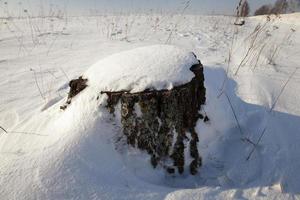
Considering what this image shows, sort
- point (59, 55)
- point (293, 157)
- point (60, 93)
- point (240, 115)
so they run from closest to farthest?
point (293, 157), point (240, 115), point (60, 93), point (59, 55)

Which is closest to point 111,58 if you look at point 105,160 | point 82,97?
point 82,97

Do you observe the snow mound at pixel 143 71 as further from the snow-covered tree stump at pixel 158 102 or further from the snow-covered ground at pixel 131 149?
the snow-covered ground at pixel 131 149

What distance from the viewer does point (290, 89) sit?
3123 millimetres

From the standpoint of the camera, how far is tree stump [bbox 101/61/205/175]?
5.78 ft

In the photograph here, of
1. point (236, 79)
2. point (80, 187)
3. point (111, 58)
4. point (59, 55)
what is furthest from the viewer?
point (59, 55)

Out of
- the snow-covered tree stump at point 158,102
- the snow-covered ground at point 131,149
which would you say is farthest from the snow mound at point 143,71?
the snow-covered ground at point 131,149

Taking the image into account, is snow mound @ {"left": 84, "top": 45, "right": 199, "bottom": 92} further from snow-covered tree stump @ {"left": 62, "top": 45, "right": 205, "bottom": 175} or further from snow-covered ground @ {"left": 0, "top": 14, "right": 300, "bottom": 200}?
snow-covered ground @ {"left": 0, "top": 14, "right": 300, "bottom": 200}

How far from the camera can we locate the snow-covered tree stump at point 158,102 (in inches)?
69.6

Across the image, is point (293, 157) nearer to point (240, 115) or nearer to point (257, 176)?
point (257, 176)

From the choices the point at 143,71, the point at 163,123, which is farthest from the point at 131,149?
the point at 143,71

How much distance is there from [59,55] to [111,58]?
2633mm

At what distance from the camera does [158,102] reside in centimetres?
176

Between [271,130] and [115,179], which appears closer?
[115,179]

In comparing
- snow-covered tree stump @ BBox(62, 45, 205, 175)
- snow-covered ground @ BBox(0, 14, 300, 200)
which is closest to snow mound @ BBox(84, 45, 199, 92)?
snow-covered tree stump @ BBox(62, 45, 205, 175)
